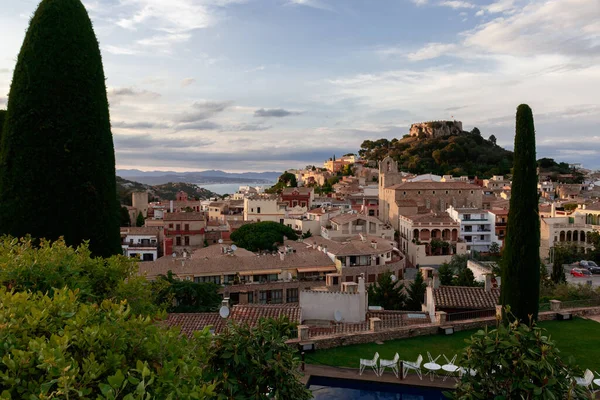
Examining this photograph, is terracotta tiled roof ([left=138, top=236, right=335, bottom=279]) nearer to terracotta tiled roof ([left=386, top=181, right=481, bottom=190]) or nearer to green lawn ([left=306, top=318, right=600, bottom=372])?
green lawn ([left=306, top=318, right=600, bottom=372])

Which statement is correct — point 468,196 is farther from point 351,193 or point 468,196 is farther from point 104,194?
point 104,194

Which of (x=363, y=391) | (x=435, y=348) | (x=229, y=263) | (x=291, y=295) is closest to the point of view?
(x=363, y=391)

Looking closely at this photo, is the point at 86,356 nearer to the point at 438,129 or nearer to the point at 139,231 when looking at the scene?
the point at 139,231

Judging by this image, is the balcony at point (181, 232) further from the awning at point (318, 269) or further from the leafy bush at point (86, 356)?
the leafy bush at point (86, 356)

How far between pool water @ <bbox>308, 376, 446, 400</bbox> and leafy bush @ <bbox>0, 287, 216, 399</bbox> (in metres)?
7.12

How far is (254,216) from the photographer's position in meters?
55.0

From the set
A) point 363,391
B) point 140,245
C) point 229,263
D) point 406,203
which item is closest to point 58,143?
point 363,391

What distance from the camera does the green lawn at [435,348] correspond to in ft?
41.3

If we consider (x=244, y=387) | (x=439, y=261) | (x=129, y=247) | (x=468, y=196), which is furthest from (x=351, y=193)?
(x=244, y=387)

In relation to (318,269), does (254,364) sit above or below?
above

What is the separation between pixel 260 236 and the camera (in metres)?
41.9

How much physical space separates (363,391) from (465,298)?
909 centimetres

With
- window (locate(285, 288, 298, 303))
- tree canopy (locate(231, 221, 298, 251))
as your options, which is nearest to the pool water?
window (locate(285, 288, 298, 303))

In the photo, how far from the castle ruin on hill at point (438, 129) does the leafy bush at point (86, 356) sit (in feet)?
424
